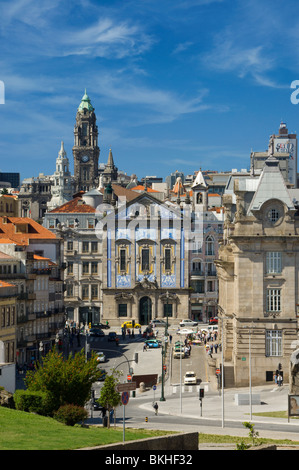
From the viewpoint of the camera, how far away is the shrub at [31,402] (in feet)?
150

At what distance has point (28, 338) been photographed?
92.4 m

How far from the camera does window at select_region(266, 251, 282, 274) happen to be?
255 ft

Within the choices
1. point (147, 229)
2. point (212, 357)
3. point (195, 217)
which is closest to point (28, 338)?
point (212, 357)

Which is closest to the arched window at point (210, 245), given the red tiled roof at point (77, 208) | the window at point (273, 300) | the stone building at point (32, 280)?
the red tiled roof at point (77, 208)

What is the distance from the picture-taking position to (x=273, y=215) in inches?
3059

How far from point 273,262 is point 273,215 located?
12.4 feet

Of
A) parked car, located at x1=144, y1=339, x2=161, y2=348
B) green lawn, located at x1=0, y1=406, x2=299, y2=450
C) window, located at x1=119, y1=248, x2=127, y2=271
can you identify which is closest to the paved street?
parked car, located at x1=144, y1=339, x2=161, y2=348

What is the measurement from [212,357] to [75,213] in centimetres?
6056

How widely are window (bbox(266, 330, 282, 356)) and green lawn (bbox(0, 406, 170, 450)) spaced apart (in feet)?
136

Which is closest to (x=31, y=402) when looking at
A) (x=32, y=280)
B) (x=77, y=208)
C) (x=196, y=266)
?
(x=32, y=280)

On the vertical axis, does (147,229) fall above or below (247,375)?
above

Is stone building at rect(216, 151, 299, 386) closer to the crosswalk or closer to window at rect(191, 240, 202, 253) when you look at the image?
the crosswalk

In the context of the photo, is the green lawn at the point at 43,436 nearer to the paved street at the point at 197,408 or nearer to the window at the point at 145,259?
the paved street at the point at 197,408
